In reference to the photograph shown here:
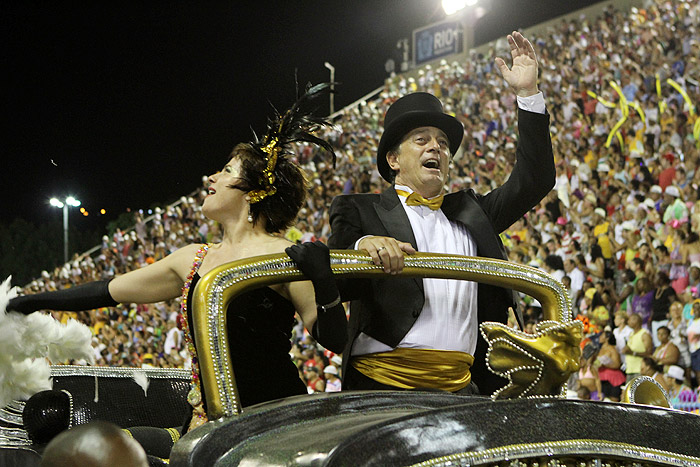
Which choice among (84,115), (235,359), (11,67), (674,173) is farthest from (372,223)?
(11,67)

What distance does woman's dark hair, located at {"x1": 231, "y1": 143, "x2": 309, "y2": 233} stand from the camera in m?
2.95

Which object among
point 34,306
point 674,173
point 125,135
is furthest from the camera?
point 125,135

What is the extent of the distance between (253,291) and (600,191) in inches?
317

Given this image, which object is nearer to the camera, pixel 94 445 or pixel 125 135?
pixel 94 445

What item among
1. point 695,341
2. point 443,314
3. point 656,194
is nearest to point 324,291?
point 443,314

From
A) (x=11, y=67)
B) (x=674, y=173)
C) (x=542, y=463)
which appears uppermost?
(x=11, y=67)

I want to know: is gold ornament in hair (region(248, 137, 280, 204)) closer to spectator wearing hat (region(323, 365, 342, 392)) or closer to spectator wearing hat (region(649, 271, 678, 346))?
spectator wearing hat (region(649, 271, 678, 346))

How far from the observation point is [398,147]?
2.97m

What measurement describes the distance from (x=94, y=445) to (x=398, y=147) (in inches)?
79.0

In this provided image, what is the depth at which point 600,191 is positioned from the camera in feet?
33.0

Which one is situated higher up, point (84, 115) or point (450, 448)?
point (84, 115)

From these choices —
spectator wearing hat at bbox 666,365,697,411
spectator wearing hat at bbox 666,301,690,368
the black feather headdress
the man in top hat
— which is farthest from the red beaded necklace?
spectator wearing hat at bbox 666,301,690,368

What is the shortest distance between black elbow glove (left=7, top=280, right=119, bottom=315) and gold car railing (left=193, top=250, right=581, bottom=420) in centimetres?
90

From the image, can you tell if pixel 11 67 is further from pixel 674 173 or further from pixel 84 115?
pixel 674 173
